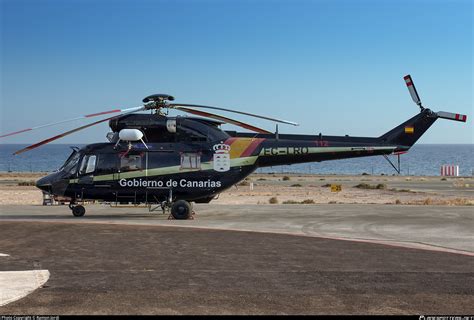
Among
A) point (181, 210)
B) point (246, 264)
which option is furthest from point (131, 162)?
point (246, 264)

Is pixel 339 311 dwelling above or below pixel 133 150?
below

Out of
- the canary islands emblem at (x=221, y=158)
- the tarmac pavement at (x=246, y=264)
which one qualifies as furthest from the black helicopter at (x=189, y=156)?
the tarmac pavement at (x=246, y=264)

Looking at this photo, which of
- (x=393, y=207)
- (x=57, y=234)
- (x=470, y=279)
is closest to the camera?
(x=470, y=279)

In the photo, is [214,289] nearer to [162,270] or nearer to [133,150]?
[162,270]

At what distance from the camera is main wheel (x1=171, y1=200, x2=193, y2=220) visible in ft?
67.2

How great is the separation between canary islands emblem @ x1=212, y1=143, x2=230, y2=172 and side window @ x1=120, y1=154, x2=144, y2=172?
304 centimetres

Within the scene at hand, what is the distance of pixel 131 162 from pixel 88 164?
184 cm

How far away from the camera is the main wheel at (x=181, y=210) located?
806 inches

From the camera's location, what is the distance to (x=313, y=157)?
69.9ft

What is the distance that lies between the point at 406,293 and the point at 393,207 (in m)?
17.1

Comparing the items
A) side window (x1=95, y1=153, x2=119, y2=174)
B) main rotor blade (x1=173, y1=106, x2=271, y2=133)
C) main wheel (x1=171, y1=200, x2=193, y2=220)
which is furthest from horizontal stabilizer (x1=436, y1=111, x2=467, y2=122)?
side window (x1=95, y1=153, x2=119, y2=174)

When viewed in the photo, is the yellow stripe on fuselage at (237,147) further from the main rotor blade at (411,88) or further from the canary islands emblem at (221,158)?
the main rotor blade at (411,88)

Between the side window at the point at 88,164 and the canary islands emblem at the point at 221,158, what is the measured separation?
16.5 ft

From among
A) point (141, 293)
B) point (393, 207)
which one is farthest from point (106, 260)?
point (393, 207)
